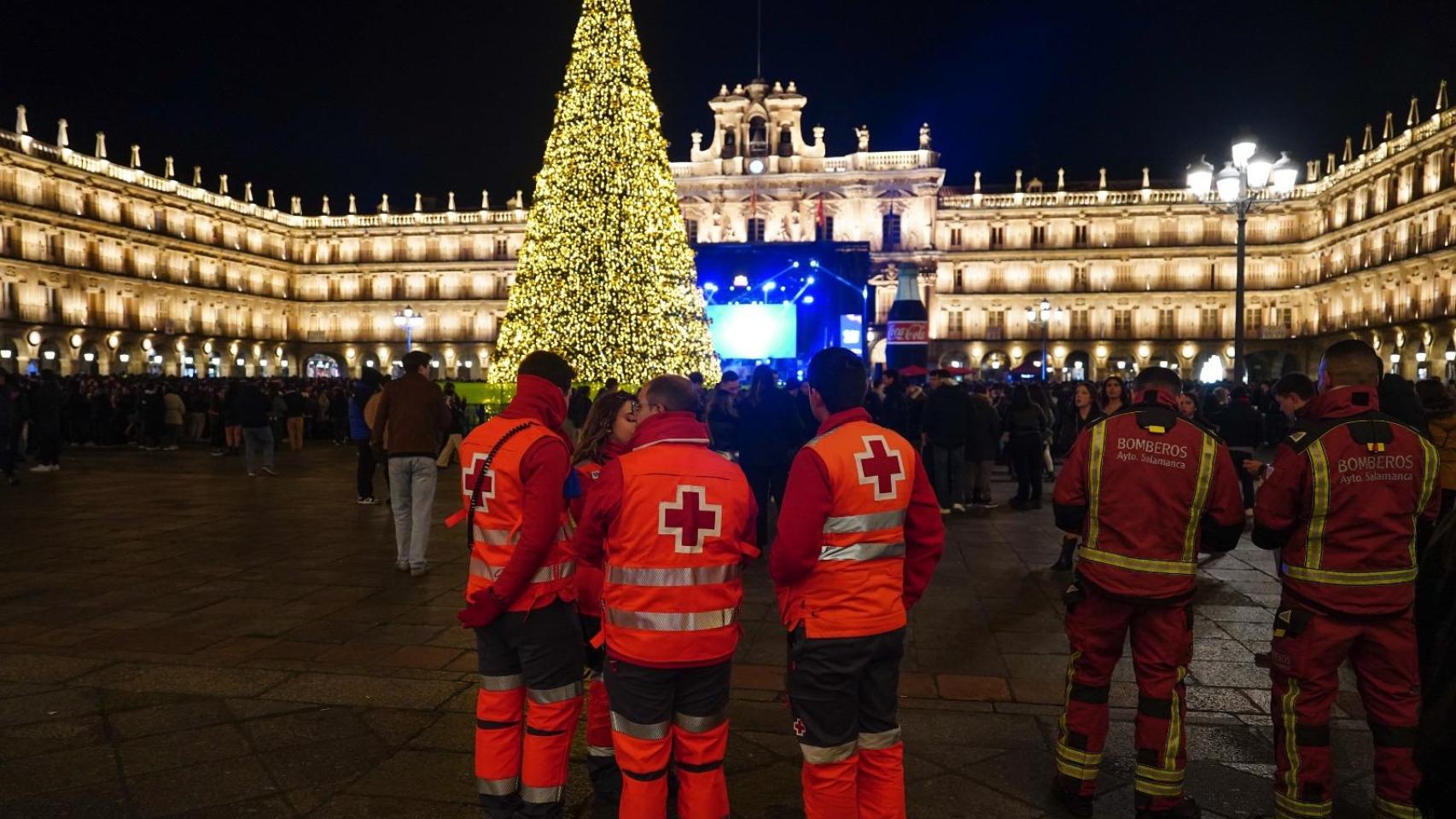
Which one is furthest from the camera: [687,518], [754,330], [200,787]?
[754,330]

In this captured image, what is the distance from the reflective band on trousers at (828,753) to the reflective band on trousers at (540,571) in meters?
1.00

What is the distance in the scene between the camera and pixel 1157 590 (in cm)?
339

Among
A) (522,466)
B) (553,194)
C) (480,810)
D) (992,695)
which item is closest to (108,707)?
(480,810)

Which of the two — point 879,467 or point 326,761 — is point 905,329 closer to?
point 326,761

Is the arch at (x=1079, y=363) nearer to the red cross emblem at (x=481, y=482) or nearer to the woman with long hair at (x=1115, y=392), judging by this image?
the woman with long hair at (x=1115, y=392)

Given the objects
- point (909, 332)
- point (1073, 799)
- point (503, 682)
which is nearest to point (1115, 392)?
point (1073, 799)

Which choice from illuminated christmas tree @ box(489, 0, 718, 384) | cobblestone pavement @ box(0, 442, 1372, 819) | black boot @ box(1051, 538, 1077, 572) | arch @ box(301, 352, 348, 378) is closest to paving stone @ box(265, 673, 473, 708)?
cobblestone pavement @ box(0, 442, 1372, 819)

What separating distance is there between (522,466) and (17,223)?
51682 mm

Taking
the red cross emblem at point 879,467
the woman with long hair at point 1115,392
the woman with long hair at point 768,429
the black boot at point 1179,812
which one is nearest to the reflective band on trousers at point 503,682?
the red cross emblem at point 879,467

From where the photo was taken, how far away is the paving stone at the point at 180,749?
12.3 feet

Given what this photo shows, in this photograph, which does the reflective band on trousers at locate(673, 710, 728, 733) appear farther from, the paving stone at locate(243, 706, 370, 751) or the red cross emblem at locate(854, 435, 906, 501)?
the paving stone at locate(243, 706, 370, 751)

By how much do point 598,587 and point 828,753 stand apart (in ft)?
3.84

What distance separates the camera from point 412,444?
7.25m

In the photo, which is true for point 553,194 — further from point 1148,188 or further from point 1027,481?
point 1148,188
